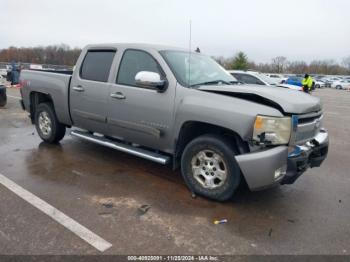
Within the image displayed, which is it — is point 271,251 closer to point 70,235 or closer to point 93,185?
point 70,235

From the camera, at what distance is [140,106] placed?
14.5 ft

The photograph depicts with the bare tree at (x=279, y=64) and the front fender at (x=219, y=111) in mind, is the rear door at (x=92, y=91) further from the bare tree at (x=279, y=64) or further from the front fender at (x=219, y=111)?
the bare tree at (x=279, y=64)

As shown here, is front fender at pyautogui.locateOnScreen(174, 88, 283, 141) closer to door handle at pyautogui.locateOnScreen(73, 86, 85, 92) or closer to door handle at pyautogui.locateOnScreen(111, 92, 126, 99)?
door handle at pyautogui.locateOnScreen(111, 92, 126, 99)

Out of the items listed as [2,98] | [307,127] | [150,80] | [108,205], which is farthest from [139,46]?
[2,98]

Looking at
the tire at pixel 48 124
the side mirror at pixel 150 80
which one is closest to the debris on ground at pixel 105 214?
the side mirror at pixel 150 80

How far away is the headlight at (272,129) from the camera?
3.42m

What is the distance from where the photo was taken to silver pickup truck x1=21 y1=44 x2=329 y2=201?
137 inches

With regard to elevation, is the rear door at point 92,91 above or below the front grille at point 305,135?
above

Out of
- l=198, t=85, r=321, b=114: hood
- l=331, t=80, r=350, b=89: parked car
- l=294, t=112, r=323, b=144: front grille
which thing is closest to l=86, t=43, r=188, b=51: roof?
l=198, t=85, r=321, b=114: hood

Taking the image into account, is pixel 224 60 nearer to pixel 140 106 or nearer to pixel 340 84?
pixel 340 84

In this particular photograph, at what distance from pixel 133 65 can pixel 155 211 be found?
86.3 inches

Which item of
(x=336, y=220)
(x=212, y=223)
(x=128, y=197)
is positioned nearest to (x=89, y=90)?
(x=128, y=197)

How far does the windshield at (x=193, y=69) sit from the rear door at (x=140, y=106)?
149mm

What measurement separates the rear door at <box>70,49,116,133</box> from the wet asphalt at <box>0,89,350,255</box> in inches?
27.3
